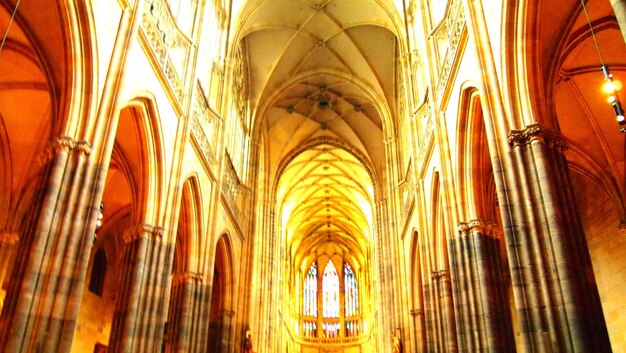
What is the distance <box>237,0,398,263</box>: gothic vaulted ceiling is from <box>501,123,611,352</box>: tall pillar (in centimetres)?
1320

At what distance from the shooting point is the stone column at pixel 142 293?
10.7 m

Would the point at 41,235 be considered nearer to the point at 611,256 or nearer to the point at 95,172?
the point at 95,172

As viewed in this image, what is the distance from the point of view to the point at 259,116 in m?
24.6

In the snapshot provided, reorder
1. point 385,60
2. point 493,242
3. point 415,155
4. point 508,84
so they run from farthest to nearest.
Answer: point 385,60, point 415,155, point 493,242, point 508,84

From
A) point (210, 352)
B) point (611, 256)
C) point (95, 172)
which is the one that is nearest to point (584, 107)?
point (611, 256)

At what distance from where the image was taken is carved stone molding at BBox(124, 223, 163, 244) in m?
11.6

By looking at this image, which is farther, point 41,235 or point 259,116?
point 259,116

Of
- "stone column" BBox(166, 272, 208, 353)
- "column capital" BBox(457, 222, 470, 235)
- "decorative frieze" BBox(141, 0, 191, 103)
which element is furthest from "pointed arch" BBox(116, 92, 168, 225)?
"column capital" BBox(457, 222, 470, 235)

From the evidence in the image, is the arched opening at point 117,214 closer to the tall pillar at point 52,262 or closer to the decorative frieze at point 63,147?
the decorative frieze at point 63,147

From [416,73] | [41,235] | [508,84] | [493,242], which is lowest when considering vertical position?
[41,235]

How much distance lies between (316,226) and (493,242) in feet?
114

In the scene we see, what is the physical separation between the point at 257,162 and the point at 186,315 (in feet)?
35.2

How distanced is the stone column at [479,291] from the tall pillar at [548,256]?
2.63 metres

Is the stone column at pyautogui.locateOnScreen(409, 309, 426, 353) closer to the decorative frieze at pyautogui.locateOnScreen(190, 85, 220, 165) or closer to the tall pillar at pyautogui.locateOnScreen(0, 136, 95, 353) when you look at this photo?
the decorative frieze at pyautogui.locateOnScreen(190, 85, 220, 165)
